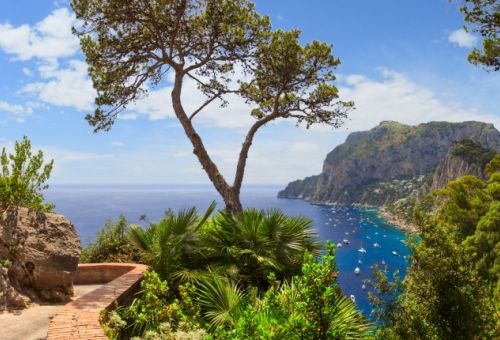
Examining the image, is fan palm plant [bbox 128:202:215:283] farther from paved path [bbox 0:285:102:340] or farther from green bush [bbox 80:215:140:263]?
green bush [bbox 80:215:140:263]

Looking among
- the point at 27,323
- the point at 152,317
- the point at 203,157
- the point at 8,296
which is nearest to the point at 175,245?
the point at 152,317

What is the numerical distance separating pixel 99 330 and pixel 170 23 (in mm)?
9545

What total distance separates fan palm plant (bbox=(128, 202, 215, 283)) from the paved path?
2.07 meters

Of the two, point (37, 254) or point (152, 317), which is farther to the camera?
point (37, 254)

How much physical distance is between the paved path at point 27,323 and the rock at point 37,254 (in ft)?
1.97

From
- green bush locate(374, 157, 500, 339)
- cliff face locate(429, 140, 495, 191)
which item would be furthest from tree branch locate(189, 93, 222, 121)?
cliff face locate(429, 140, 495, 191)

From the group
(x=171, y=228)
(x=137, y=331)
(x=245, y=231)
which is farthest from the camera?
(x=171, y=228)

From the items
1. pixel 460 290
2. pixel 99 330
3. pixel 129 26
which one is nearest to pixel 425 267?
pixel 460 290

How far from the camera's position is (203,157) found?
42.2 ft

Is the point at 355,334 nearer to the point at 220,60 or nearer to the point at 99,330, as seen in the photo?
the point at 99,330

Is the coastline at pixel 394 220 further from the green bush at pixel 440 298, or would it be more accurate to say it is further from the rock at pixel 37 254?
the rock at pixel 37 254

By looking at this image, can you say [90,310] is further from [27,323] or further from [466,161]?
[466,161]

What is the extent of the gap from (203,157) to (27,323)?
697 cm

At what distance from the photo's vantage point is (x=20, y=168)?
32.7ft
